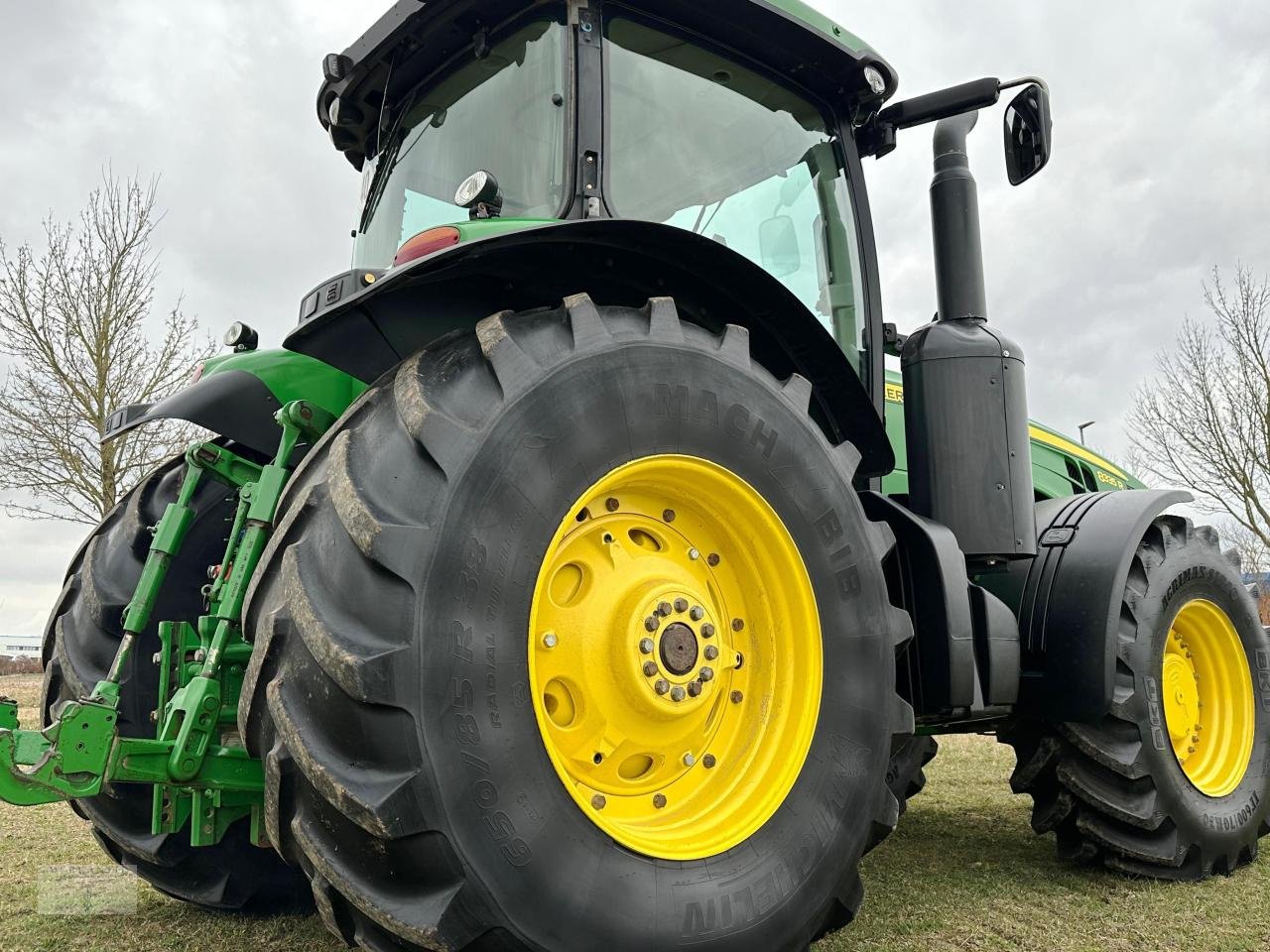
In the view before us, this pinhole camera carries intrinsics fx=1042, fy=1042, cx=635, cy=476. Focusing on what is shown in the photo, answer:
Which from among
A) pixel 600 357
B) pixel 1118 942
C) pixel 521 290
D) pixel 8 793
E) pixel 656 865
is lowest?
pixel 1118 942

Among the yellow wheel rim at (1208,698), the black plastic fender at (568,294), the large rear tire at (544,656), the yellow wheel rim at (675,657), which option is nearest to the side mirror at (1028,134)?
the black plastic fender at (568,294)

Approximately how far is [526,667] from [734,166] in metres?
1.93

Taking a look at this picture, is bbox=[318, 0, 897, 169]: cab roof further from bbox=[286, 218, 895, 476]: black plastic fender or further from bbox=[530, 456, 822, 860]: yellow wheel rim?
bbox=[530, 456, 822, 860]: yellow wheel rim

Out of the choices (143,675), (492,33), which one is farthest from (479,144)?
(143,675)

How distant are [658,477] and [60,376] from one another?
1244 centimetres

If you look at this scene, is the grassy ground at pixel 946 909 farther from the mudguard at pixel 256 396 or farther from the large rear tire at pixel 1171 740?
the mudguard at pixel 256 396

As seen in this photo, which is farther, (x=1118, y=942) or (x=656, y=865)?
(x=1118, y=942)

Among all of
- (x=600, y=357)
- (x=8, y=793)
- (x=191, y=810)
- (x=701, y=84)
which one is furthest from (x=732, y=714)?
(x=701, y=84)

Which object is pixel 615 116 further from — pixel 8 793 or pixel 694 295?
pixel 8 793

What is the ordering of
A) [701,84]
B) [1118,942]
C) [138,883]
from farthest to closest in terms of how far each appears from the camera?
[138,883] < [701,84] < [1118,942]

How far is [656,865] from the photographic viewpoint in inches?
Answer: 79.9

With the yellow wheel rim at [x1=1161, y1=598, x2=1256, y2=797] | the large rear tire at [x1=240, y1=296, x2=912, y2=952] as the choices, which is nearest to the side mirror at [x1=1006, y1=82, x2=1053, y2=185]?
the large rear tire at [x1=240, y1=296, x2=912, y2=952]

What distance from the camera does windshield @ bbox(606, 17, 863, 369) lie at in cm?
292

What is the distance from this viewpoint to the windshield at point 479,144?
2.80 meters
